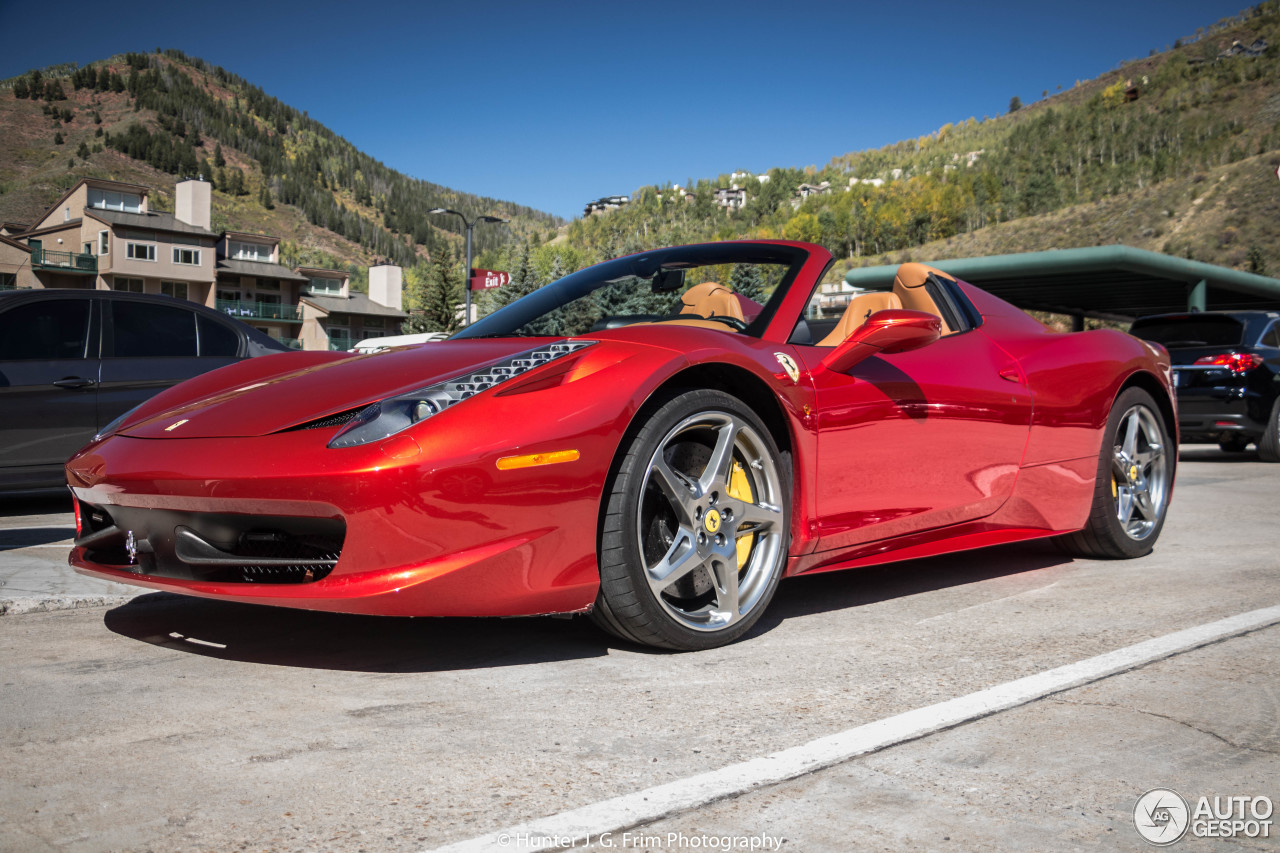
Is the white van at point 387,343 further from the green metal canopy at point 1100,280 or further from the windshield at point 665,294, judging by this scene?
the green metal canopy at point 1100,280

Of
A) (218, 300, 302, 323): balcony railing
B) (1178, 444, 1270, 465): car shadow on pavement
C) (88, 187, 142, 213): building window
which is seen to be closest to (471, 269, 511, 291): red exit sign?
(1178, 444, 1270, 465): car shadow on pavement

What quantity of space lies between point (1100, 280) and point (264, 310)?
65955mm

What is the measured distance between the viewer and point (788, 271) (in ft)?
11.4

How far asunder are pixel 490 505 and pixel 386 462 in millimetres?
268

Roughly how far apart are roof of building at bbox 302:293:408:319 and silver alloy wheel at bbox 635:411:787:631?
82.4 meters

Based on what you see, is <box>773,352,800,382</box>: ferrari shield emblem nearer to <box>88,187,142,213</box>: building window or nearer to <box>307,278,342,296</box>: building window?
<box>88,187,142,213</box>: building window

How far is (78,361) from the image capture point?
6.16 metres

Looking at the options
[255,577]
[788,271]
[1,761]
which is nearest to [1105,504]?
[788,271]

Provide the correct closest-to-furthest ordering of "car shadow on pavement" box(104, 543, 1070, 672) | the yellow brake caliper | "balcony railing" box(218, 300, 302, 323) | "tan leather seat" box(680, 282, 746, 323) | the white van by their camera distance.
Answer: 1. "car shadow on pavement" box(104, 543, 1070, 672)
2. the yellow brake caliper
3. "tan leather seat" box(680, 282, 746, 323)
4. the white van
5. "balcony railing" box(218, 300, 302, 323)

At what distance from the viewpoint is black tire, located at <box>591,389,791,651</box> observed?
103 inches

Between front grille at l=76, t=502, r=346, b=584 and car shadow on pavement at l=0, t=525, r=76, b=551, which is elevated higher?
front grille at l=76, t=502, r=346, b=584

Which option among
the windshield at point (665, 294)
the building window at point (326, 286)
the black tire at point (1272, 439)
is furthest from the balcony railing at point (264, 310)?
the windshield at point (665, 294)

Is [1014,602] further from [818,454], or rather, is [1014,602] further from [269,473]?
[269,473]

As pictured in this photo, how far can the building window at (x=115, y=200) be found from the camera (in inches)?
2621
